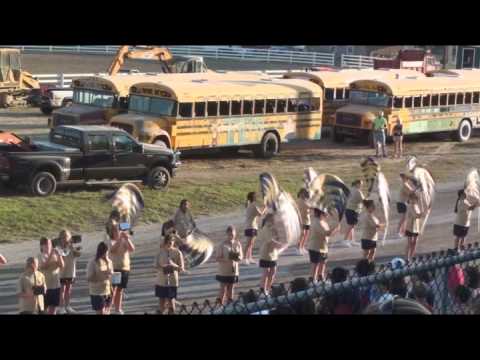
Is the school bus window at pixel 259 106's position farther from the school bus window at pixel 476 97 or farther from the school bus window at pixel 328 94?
the school bus window at pixel 476 97

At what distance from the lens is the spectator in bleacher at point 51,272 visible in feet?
32.4

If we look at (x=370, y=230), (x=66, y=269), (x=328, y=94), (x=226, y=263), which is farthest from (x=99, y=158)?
(x=328, y=94)

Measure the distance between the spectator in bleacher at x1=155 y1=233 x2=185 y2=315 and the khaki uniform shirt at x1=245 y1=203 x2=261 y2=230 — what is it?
9.54ft

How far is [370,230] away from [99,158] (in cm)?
652

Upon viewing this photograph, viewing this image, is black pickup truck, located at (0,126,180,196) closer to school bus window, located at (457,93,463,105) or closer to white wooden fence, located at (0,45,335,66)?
school bus window, located at (457,93,463,105)

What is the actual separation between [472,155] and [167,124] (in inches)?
361

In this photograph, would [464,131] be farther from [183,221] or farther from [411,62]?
[183,221]

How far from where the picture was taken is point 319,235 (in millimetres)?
12094

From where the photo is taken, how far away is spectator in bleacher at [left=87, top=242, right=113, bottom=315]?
9.83 meters

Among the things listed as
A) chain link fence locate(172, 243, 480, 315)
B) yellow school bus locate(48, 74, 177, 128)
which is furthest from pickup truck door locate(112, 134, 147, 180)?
chain link fence locate(172, 243, 480, 315)

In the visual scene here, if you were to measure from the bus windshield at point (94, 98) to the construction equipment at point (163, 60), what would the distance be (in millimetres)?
5789

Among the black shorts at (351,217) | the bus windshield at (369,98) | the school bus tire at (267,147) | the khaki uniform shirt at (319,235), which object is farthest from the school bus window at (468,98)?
the khaki uniform shirt at (319,235)
